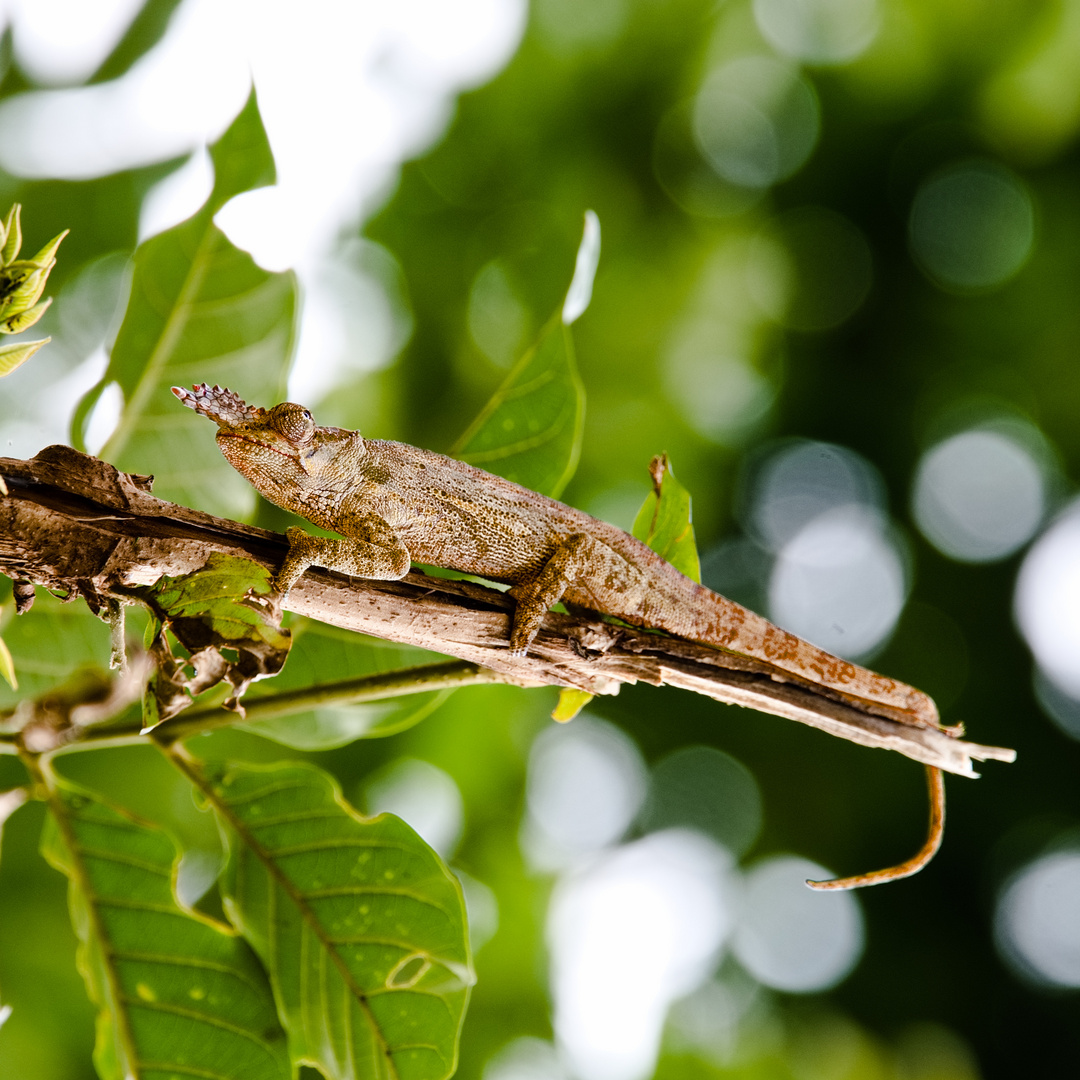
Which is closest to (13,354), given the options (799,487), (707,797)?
(799,487)

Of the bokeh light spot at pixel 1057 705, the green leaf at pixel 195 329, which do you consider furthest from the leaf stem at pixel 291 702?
the bokeh light spot at pixel 1057 705

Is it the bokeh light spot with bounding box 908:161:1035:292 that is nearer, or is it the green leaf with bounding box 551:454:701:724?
the green leaf with bounding box 551:454:701:724

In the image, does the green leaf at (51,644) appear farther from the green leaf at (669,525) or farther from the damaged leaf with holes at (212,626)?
the green leaf at (669,525)

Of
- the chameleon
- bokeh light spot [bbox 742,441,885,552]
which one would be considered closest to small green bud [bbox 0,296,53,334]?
the chameleon

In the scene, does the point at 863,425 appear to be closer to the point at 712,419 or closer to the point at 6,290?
the point at 712,419

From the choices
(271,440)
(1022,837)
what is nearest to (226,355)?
(271,440)

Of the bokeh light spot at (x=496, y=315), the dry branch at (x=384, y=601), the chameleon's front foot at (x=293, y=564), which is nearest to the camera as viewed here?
the dry branch at (x=384, y=601)

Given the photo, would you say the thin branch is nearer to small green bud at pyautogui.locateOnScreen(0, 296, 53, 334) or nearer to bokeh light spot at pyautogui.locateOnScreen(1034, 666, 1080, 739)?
small green bud at pyautogui.locateOnScreen(0, 296, 53, 334)

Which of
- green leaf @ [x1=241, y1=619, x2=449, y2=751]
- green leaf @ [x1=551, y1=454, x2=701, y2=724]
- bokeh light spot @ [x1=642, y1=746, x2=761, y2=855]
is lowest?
bokeh light spot @ [x1=642, y1=746, x2=761, y2=855]
